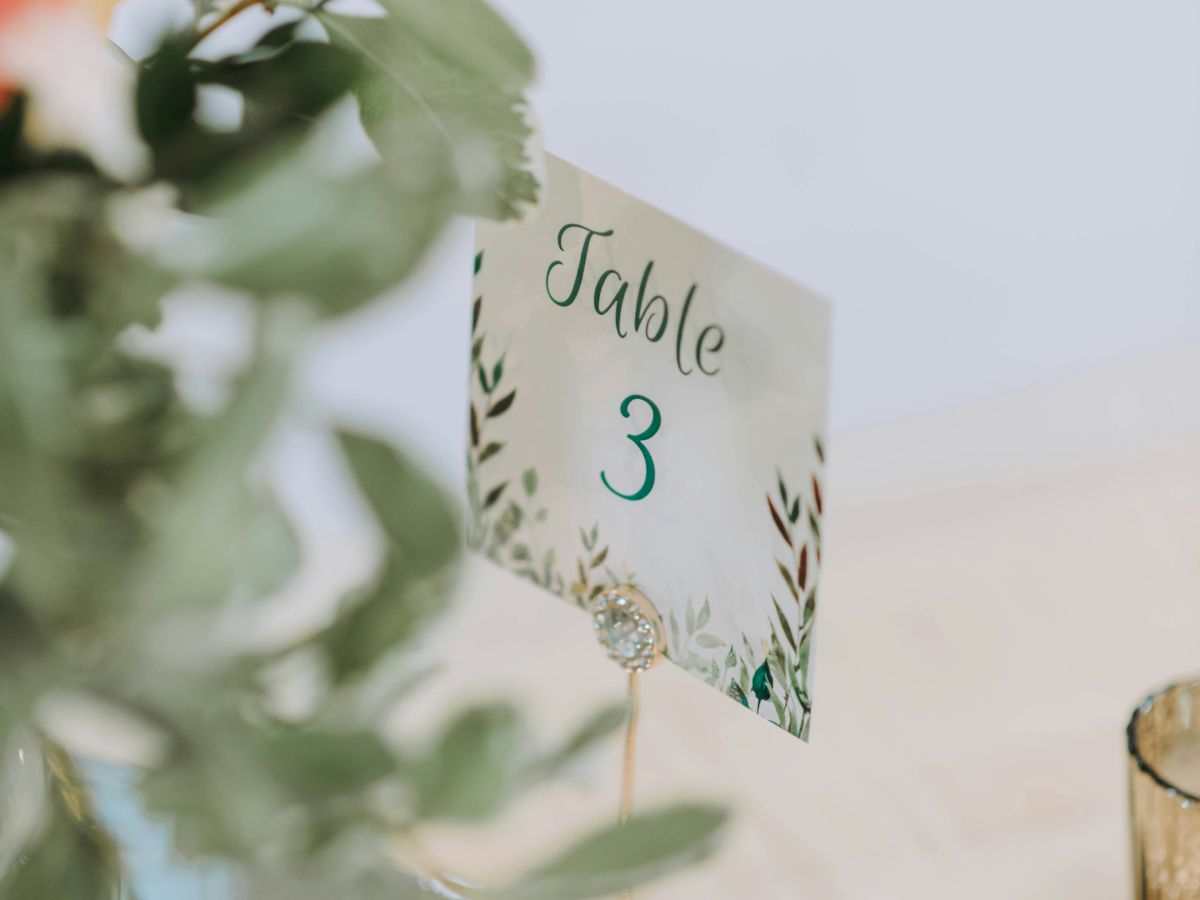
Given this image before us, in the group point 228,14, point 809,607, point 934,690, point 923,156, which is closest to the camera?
point 228,14

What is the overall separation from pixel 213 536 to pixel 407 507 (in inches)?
1.1

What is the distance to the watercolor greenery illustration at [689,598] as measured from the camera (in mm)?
356

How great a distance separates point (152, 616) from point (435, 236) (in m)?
0.04

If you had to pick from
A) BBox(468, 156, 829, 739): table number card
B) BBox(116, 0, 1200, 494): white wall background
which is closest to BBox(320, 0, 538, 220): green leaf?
BBox(468, 156, 829, 739): table number card

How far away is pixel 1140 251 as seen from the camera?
108 cm

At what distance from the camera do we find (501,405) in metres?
0.44

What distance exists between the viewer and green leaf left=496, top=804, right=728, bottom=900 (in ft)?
0.41

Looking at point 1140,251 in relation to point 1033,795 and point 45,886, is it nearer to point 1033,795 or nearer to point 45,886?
point 1033,795

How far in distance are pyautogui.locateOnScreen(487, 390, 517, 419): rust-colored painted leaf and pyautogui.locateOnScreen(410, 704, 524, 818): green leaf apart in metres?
0.29

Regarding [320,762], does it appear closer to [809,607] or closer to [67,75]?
[67,75]

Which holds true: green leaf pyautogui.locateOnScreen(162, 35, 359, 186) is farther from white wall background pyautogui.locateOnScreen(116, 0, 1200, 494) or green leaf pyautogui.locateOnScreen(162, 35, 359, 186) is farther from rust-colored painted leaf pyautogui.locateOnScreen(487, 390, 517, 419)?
white wall background pyautogui.locateOnScreen(116, 0, 1200, 494)

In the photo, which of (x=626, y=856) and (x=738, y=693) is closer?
(x=626, y=856)

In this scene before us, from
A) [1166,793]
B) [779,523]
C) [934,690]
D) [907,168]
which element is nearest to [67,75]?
[779,523]

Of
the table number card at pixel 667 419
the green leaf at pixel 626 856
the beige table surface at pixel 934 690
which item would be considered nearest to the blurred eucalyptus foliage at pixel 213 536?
the green leaf at pixel 626 856
